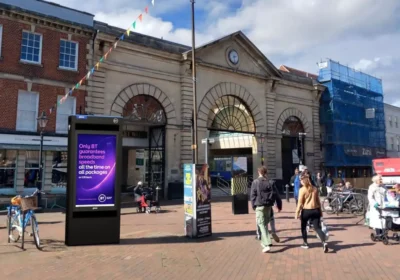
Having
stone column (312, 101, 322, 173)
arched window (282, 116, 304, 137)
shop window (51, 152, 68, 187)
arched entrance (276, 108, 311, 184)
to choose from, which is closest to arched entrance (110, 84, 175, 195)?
shop window (51, 152, 68, 187)

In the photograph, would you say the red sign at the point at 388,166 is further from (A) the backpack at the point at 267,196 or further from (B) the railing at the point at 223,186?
(A) the backpack at the point at 267,196

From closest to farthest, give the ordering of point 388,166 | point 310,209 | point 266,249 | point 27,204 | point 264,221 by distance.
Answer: point 266,249
point 310,209
point 264,221
point 27,204
point 388,166

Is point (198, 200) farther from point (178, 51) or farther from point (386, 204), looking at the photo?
point (178, 51)

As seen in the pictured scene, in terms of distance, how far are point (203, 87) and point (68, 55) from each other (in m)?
9.54

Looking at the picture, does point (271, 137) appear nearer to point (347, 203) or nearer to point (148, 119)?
point (148, 119)

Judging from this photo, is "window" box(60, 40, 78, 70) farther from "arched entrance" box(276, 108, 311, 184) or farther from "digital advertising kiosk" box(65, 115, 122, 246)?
"arched entrance" box(276, 108, 311, 184)

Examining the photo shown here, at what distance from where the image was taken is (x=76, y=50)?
19828 millimetres

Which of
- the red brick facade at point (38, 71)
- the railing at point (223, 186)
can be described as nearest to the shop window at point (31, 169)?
the red brick facade at point (38, 71)

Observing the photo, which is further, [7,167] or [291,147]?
[291,147]

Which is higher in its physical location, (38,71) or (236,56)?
(236,56)

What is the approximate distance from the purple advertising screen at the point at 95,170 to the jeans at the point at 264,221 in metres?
3.52

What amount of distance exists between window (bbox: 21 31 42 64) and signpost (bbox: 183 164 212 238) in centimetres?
1281

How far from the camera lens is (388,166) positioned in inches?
988

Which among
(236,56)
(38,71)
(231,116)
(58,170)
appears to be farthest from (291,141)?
(38,71)
